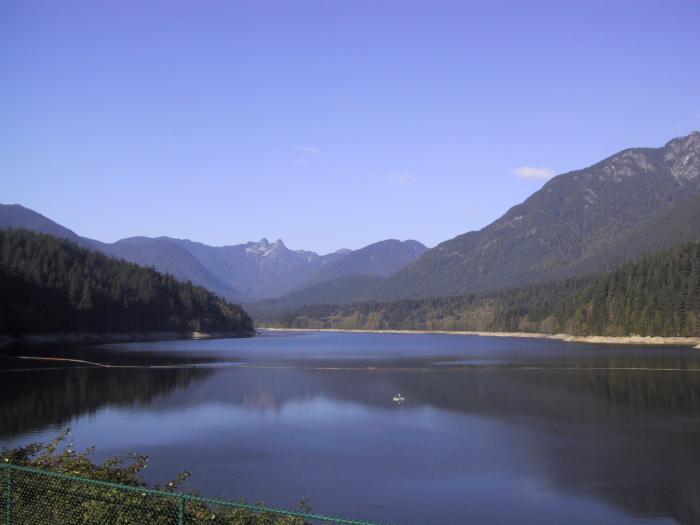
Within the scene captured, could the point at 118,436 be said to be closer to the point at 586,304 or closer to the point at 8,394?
the point at 8,394

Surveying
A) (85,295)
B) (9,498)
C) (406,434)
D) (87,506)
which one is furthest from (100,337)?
(87,506)

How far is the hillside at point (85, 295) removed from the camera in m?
109

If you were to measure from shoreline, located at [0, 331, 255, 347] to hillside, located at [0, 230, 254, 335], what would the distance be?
1007 mm

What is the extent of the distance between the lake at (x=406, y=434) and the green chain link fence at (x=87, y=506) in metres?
9.53

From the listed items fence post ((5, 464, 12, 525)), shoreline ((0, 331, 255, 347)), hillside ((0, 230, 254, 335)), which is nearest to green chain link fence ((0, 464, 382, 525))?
fence post ((5, 464, 12, 525))

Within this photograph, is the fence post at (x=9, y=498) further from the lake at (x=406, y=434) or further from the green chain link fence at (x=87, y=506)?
the lake at (x=406, y=434)

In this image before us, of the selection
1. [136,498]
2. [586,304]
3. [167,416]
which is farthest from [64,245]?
[136,498]

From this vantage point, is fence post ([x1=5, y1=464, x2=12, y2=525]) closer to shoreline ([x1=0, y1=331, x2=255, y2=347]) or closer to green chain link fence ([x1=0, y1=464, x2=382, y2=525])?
green chain link fence ([x1=0, y1=464, x2=382, y2=525])

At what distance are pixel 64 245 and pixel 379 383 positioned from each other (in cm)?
11073

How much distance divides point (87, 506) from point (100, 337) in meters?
124

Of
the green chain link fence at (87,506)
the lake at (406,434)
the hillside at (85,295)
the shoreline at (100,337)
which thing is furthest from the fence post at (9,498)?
the hillside at (85,295)

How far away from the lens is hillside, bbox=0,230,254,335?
109 m

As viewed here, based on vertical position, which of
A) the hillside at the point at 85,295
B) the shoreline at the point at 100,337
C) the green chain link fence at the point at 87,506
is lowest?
the green chain link fence at the point at 87,506

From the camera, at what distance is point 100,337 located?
130 metres
